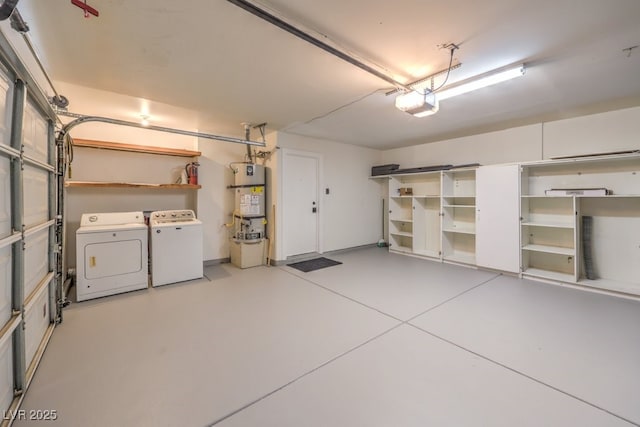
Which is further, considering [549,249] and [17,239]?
[549,249]

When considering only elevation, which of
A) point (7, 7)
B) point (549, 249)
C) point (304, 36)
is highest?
point (304, 36)

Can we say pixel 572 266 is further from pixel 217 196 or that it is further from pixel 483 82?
pixel 217 196

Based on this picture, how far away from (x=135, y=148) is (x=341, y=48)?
3.50 meters

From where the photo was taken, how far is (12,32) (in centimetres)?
180

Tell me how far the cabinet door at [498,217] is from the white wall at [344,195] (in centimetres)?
241

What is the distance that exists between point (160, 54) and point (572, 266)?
585cm

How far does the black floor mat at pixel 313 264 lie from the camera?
4484 millimetres

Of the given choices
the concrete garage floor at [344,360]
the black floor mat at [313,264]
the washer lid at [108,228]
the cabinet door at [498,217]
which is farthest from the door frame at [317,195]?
the cabinet door at [498,217]

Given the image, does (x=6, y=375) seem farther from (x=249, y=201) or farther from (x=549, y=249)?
(x=549, y=249)

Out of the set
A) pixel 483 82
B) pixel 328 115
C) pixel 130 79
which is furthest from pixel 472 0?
pixel 130 79

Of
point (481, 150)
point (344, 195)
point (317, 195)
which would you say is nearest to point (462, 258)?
point (481, 150)

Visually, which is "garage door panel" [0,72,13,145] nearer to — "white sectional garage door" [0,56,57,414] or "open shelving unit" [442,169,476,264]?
"white sectional garage door" [0,56,57,414]

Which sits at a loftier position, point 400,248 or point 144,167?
point 144,167

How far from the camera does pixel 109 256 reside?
3170 millimetres
